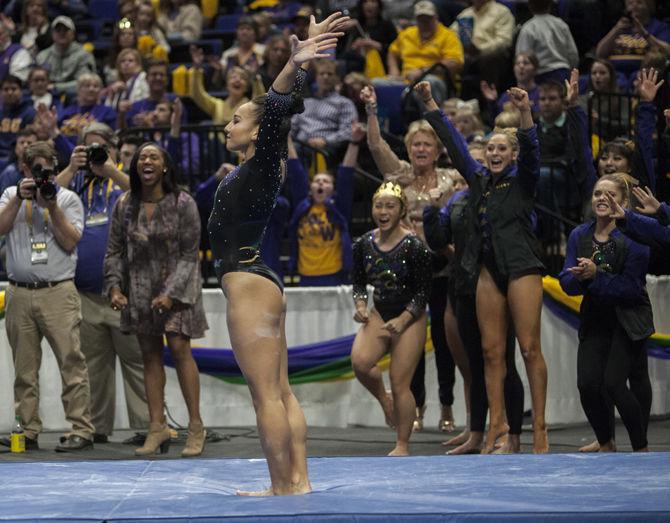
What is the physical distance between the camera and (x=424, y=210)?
22.6ft

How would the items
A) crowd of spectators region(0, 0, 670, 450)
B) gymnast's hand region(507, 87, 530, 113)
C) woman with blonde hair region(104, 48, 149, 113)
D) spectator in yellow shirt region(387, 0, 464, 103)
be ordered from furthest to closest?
spectator in yellow shirt region(387, 0, 464, 103) → woman with blonde hair region(104, 48, 149, 113) → crowd of spectators region(0, 0, 670, 450) → gymnast's hand region(507, 87, 530, 113)

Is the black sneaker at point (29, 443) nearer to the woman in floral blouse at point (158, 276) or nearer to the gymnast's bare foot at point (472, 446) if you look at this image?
the woman in floral blouse at point (158, 276)

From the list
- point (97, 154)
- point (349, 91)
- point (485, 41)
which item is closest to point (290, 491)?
point (97, 154)

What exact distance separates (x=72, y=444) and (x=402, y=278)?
7.19 feet

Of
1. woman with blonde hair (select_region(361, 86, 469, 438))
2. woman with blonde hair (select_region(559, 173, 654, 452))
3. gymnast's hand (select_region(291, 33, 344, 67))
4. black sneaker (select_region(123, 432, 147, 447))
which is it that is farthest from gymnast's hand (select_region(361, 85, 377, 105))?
gymnast's hand (select_region(291, 33, 344, 67))

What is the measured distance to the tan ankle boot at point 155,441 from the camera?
6863 mm

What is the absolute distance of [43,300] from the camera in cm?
711

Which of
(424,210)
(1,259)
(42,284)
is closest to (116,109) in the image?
(1,259)

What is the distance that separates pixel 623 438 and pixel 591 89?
3395mm

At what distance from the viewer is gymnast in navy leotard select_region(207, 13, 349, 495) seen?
4.37m

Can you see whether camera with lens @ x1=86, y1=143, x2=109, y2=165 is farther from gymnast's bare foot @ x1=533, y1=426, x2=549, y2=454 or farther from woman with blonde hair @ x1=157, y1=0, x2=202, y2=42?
woman with blonde hair @ x1=157, y1=0, x2=202, y2=42

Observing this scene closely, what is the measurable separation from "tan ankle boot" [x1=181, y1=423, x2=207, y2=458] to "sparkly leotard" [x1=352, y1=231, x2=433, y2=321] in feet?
4.19

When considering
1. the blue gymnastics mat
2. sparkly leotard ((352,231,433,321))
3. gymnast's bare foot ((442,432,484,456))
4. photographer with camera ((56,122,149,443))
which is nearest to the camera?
the blue gymnastics mat

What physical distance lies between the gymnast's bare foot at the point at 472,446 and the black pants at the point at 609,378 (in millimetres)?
666
